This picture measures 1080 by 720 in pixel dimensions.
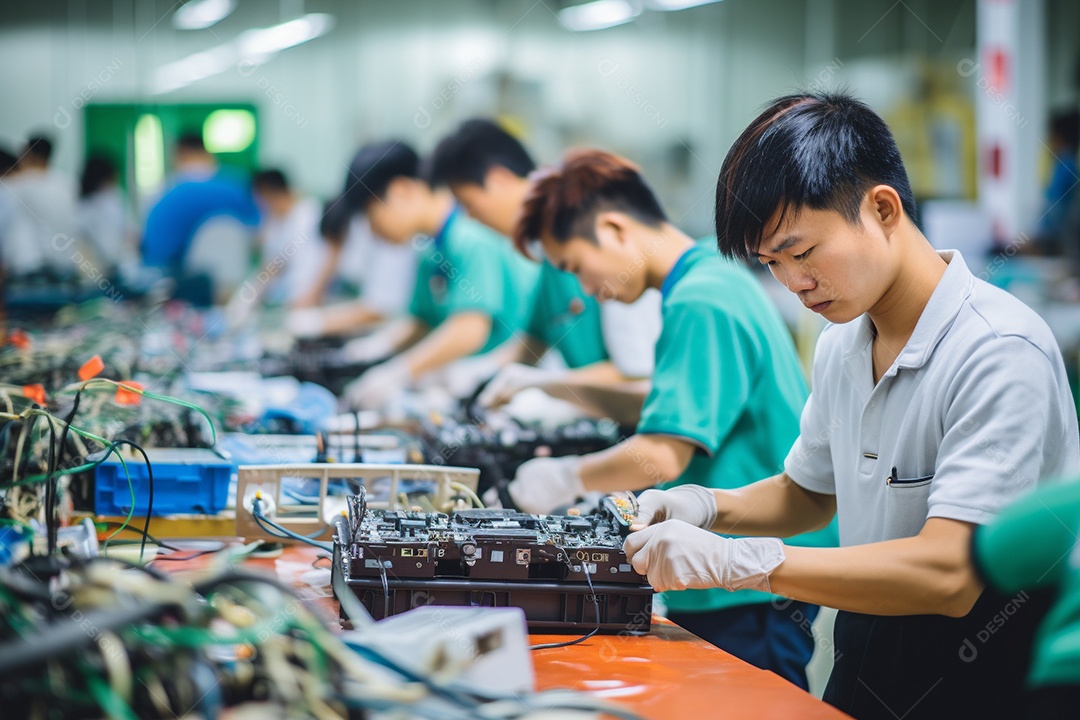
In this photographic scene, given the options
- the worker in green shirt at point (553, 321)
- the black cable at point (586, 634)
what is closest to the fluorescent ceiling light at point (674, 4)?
the worker in green shirt at point (553, 321)

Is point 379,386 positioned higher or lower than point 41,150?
lower

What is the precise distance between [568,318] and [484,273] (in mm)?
630

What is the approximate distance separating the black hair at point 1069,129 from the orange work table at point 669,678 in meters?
5.27

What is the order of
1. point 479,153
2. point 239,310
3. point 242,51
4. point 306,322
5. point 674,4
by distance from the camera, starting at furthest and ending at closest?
point 242,51, point 674,4, point 239,310, point 306,322, point 479,153

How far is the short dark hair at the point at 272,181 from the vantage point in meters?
7.96

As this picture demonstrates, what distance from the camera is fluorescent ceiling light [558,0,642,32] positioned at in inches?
303

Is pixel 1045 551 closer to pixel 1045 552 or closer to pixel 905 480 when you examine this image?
pixel 1045 552

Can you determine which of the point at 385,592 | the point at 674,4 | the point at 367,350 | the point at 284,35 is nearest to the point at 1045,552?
the point at 385,592

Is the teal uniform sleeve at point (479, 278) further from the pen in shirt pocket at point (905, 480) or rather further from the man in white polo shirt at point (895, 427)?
the pen in shirt pocket at point (905, 480)

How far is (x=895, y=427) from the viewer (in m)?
1.47

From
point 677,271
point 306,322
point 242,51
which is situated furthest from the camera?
point 242,51

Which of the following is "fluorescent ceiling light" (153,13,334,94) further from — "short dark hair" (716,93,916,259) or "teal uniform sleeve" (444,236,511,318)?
"short dark hair" (716,93,916,259)

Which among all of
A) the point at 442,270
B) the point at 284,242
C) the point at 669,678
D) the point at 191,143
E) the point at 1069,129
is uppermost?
the point at 191,143

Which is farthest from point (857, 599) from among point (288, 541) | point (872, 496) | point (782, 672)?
point (288, 541)
